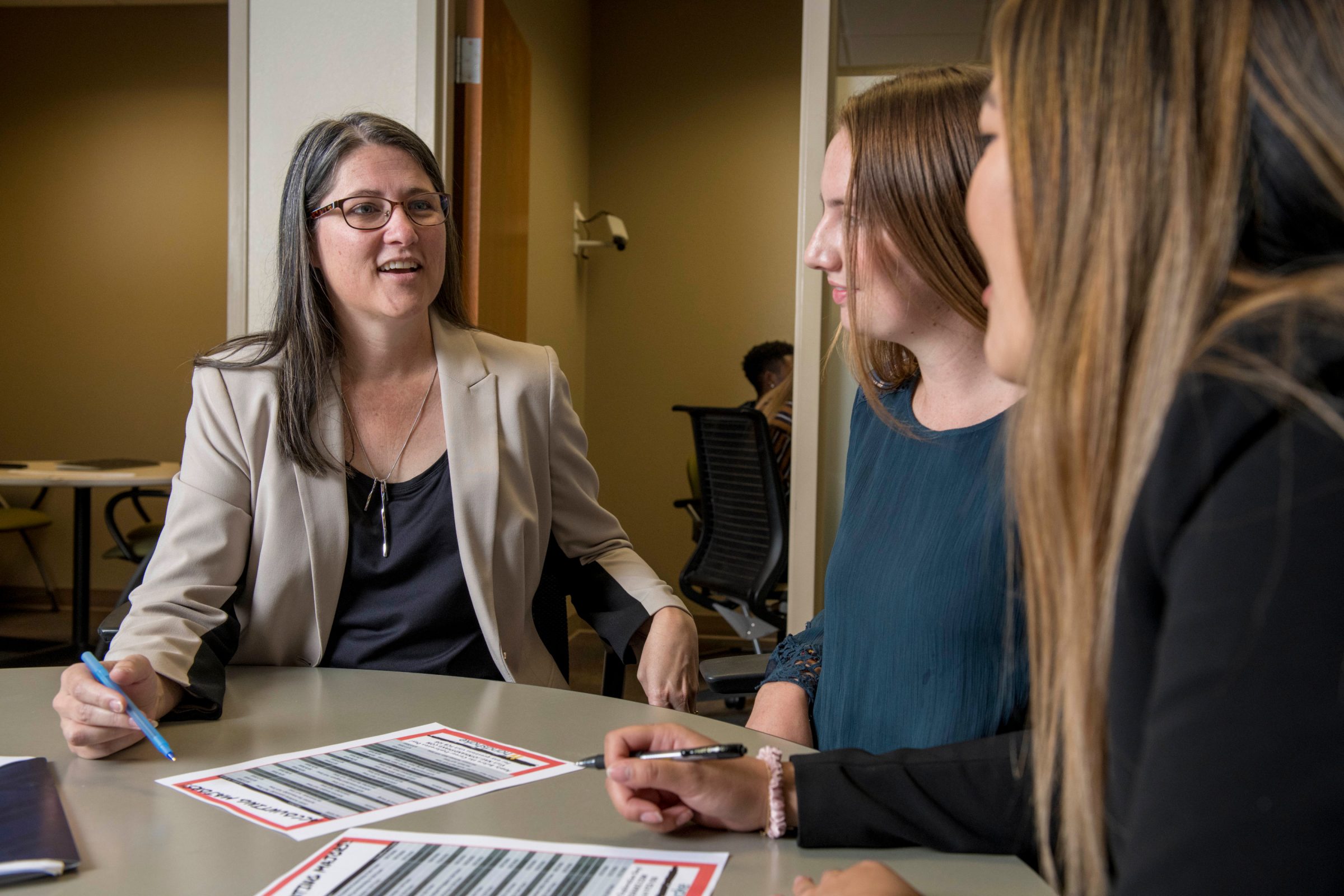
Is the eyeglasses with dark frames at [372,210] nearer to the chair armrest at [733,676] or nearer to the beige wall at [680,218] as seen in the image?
the chair armrest at [733,676]

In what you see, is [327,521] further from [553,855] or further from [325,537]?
[553,855]

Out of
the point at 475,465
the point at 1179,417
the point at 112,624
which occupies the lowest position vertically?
the point at 112,624

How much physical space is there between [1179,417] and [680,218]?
5391 mm

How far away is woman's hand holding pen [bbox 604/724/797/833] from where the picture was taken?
0.84m

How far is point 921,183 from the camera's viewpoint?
1149 mm

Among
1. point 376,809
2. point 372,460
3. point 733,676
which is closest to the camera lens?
point 376,809

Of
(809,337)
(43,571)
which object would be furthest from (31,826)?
(43,571)

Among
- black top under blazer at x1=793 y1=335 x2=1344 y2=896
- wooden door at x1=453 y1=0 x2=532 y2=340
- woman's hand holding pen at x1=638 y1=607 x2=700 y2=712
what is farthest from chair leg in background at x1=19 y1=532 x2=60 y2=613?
black top under blazer at x1=793 y1=335 x2=1344 y2=896

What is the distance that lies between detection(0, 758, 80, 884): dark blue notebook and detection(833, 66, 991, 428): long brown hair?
93 cm

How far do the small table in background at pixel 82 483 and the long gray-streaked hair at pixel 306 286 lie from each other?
2.49m

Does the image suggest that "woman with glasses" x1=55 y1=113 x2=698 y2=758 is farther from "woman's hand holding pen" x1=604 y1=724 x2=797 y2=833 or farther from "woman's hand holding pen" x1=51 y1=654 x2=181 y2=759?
"woman's hand holding pen" x1=604 y1=724 x2=797 y2=833

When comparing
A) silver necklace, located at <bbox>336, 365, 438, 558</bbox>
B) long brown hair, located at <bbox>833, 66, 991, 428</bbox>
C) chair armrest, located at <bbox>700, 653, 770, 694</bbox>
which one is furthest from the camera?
chair armrest, located at <bbox>700, 653, 770, 694</bbox>

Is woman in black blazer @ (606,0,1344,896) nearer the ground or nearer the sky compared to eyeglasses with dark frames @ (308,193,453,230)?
nearer the ground

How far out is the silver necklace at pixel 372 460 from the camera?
1.63 m
